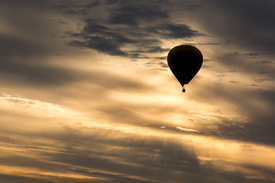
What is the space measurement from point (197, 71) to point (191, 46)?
21.4ft

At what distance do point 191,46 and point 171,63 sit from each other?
6518mm

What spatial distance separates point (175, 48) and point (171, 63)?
3890 millimetres

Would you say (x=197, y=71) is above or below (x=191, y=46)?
below

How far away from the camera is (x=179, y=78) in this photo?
288 ft

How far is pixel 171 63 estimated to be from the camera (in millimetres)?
86875

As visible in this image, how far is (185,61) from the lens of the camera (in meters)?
85.2

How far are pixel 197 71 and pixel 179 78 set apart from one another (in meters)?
4.89

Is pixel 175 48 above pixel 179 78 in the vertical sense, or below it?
above

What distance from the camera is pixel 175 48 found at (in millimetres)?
86812

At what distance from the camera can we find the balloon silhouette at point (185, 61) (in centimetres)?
8531

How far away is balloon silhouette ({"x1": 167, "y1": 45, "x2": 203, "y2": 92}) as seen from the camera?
85.3 metres

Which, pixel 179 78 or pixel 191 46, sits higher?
pixel 191 46

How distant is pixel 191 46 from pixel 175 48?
4001 mm
